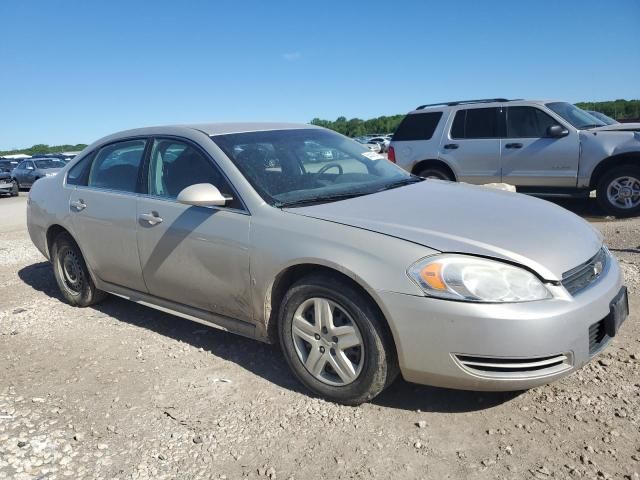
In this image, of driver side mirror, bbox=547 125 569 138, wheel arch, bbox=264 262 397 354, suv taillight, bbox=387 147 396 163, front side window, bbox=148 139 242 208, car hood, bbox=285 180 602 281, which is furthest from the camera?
suv taillight, bbox=387 147 396 163

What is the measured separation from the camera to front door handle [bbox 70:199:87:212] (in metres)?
4.80

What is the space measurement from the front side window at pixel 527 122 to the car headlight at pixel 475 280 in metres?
7.01

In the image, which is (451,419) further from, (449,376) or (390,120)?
(390,120)

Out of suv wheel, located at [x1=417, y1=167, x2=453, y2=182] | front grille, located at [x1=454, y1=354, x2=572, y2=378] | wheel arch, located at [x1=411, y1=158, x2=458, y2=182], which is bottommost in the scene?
front grille, located at [x1=454, y1=354, x2=572, y2=378]

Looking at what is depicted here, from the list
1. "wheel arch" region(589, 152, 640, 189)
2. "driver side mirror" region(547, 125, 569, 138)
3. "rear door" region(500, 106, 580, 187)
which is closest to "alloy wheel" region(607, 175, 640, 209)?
"wheel arch" region(589, 152, 640, 189)

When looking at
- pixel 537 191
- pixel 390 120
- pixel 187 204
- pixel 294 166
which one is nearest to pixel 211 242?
pixel 187 204

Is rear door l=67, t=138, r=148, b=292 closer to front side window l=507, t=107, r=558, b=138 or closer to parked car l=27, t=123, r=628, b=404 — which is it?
parked car l=27, t=123, r=628, b=404

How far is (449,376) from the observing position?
2846 millimetres

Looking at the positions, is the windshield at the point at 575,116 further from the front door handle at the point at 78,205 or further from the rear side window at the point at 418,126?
the front door handle at the point at 78,205

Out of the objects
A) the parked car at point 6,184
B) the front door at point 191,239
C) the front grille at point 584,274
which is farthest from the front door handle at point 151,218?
the parked car at point 6,184

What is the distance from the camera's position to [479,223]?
3.12m

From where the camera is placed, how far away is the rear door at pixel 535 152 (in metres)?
8.81

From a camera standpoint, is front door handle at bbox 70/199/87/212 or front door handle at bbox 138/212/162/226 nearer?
front door handle at bbox 138/212/162/226

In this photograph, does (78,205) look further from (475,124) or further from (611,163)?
(611,163)
